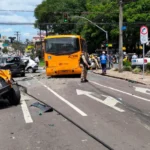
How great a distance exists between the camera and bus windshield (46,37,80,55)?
23.3 meters

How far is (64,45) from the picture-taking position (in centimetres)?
2331

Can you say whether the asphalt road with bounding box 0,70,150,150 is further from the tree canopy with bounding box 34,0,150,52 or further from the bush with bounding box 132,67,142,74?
the tree canopy with bounding box 34,0,150,52

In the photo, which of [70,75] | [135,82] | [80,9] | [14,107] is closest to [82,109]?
[14,107]

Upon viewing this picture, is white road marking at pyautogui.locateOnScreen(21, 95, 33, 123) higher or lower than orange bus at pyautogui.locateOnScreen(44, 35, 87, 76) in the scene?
lower

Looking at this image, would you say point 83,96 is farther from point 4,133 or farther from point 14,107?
point 4,133

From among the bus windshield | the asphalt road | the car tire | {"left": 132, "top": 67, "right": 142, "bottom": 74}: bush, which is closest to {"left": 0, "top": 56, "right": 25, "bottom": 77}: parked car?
the bus windshield

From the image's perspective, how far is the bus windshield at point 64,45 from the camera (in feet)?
76.4

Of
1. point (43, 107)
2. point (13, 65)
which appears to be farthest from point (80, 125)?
point (13, 65)

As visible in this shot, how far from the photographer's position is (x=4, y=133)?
771 centimetres

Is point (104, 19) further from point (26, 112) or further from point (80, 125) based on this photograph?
point (80, 125)

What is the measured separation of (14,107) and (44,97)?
2.40 meters

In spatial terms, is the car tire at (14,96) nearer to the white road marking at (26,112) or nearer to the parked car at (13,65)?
the white road marking at (26,112)

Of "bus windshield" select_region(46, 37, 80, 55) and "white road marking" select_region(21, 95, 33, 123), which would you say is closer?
"white road marking" select_region(21, 95, 33, 123)

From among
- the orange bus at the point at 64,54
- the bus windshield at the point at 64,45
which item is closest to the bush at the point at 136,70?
the orange bus at the point at 64,54
